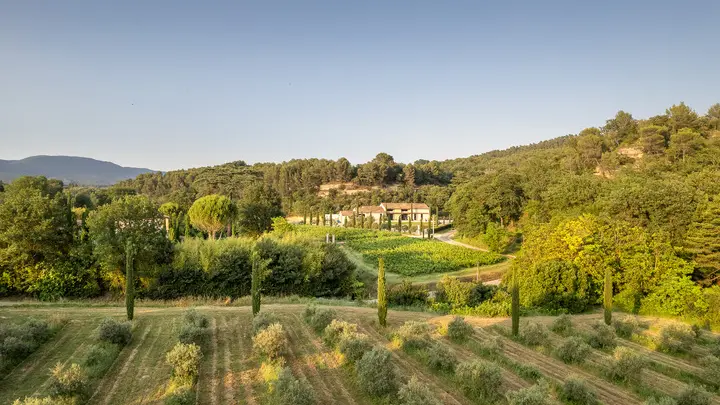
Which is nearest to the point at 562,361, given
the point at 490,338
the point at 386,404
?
the point at 490,338

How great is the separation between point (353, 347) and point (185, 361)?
219 inches

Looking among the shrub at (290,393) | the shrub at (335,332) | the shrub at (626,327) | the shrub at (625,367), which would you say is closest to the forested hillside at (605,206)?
the shrub at (626,327)

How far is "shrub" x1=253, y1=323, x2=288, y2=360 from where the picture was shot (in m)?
13.6

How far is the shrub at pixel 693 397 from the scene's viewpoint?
439 inches

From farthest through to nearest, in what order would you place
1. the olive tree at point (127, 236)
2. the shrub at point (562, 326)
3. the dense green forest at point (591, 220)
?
the dense green forest at point (591, 220) → the olive tree at point (127, 236) → the shrub at point (562, 326)

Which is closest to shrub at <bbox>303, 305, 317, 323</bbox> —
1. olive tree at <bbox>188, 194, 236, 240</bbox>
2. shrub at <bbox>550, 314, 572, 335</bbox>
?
shrub at <bbox>550, 314, 572, 335</bbox>

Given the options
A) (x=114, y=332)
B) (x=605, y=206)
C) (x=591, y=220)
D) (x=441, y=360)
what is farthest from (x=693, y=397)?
(x=605, y=206)

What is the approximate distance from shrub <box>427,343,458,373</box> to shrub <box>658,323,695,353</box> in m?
11.4

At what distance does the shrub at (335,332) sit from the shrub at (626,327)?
1463 centimetres

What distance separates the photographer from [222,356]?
14.1 meters

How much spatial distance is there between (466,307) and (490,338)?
7596 millimetres

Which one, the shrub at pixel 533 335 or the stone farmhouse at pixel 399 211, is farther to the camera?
the stone farmhouse at pixel 399 211

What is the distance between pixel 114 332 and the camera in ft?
47.8

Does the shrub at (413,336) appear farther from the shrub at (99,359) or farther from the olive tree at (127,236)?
the olive tree at (127,236)
